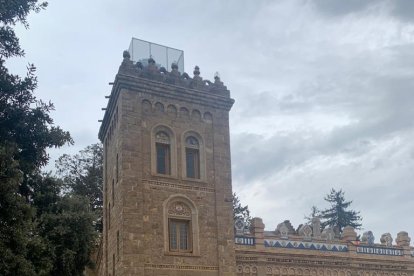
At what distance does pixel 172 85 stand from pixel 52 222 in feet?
27.6

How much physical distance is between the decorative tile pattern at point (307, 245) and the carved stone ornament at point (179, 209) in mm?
4579

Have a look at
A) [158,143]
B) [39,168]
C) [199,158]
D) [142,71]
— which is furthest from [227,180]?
[39,168]

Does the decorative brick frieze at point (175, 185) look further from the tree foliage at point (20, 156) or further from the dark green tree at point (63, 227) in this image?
the tree foliage at point (20, 156)

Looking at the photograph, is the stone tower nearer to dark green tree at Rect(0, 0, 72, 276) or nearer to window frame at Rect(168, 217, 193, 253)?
window frame at Rect(168, 217, 193, 253)

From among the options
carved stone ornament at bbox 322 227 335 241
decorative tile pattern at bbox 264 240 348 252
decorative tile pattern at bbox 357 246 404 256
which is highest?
carved stone ornament at bbox 322 227 335 241

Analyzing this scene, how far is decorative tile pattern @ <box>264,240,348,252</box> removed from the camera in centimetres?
2614

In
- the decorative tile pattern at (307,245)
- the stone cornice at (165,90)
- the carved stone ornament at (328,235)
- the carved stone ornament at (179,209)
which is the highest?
the stone cornice at (165,90)

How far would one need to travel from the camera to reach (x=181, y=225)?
23.4m

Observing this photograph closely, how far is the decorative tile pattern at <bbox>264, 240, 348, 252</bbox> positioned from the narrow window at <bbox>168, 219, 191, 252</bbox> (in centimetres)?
442

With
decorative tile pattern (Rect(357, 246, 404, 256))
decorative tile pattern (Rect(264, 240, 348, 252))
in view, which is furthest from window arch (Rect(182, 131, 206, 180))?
decorative tile pattern (Rect(357, 246, 404, 256))

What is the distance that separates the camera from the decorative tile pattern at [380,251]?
28.2 metres

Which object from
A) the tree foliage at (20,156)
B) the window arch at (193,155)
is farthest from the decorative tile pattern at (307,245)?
the tree foliage at (20,156)

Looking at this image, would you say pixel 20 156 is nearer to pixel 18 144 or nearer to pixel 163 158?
pixel 18 144

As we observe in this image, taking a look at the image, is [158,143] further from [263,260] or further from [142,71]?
[263,260]
